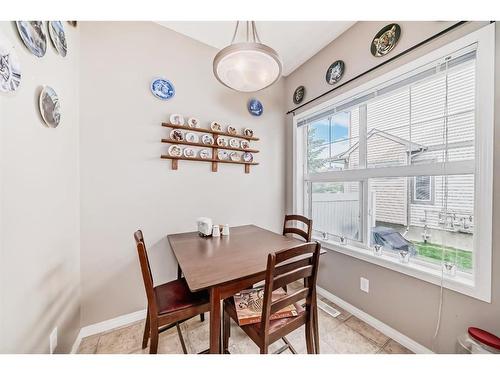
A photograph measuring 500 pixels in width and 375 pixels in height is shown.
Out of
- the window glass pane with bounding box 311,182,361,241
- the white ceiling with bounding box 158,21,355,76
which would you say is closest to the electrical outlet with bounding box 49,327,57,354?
the window glass pane with bounding box 311,182,361,241

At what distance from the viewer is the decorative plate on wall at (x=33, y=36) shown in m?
0.88

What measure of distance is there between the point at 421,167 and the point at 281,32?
175 cm

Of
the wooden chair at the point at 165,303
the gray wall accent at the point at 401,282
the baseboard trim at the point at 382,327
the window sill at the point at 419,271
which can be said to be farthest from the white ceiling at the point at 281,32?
the baseboard trim at the point at 382,327

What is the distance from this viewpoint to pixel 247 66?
1146mm

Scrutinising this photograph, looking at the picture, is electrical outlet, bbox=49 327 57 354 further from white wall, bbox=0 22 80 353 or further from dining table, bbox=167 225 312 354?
dining table, bbox=167 225 312 354

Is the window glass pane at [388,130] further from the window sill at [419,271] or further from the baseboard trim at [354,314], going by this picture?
the baseboard trim at [354,314]

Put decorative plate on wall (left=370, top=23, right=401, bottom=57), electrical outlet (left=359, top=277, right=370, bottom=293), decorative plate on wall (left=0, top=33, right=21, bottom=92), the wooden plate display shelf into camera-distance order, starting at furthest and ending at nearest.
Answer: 1. the wooden plate display shelf
2. electrical outlet (left=359, top=277, right=370, bottom=293)
3. decorative plate on wall (left=370, top=23, right=401, bottom=57)
4. decorative plate on wall (left=0, top=33, right=21, bottom=92)

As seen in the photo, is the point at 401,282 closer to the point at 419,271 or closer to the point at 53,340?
the point at 419,271

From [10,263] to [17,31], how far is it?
3.39 feet

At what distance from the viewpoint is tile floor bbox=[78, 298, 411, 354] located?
1369 millimetres

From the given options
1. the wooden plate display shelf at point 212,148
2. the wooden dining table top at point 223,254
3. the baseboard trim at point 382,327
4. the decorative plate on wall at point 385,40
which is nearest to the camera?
the wooden dining table top at point 223,254

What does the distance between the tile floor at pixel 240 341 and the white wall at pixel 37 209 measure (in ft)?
0.82

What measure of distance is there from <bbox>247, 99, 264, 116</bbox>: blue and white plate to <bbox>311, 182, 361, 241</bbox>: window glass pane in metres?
1.12

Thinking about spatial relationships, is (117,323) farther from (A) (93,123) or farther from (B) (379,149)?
(B) (379,149)
